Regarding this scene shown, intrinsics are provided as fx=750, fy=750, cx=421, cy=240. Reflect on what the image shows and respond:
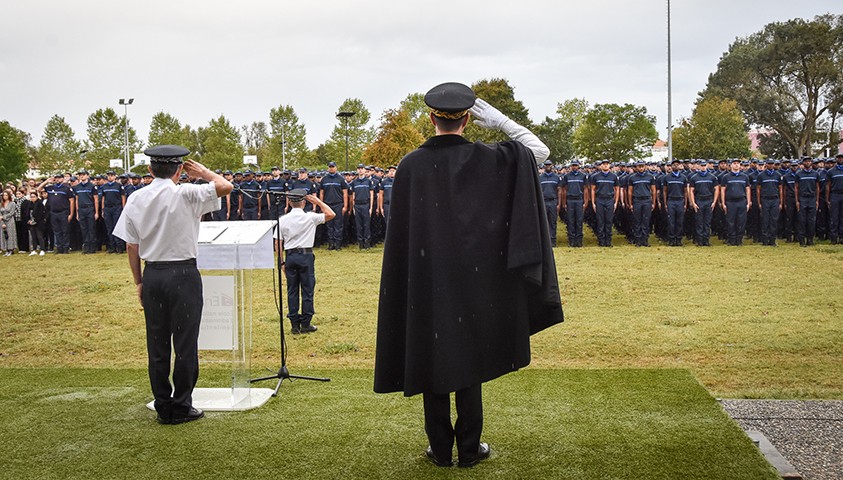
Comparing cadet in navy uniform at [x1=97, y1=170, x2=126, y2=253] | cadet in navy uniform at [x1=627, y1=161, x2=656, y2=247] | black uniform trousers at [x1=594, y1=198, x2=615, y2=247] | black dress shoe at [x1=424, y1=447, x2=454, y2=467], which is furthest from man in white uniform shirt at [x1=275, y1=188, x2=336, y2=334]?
cadet in navy uniform at [x1=97, y1=170, x2=126, y2=253]

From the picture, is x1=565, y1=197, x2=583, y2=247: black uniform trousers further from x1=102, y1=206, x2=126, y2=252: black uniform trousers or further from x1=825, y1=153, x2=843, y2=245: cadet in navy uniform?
x1=102, y1=206, x2=126, y2=252: black uniform trousers

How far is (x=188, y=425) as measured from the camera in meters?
5.59

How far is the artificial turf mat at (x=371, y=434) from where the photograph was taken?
14.9 ft

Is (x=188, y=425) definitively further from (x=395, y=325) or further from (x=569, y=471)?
(x=569, y=471)

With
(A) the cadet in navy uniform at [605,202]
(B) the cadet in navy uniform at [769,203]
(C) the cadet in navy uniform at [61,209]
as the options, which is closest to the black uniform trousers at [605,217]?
(A) the cadet in navy uniform at [605,202]

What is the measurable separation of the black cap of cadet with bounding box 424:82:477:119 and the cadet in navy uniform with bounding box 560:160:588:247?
15570 millimetres

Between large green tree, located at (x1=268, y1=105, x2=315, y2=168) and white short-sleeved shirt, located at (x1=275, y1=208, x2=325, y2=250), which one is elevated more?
large green tree, located at (x1=268, y1=105, x2=315, y2=168)

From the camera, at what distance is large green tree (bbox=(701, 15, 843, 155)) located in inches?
2132

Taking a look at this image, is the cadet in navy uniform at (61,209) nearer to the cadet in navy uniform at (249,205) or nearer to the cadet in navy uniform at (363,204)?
the cadet in navy uniform at (249,205)

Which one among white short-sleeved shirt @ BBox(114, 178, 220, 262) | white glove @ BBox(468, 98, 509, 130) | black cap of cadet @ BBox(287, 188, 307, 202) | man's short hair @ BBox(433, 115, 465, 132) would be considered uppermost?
white glove @ BBox(468, 98, 509, 130)

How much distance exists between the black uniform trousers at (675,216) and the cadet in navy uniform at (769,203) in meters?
1.91

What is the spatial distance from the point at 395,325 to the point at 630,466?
5.43 ft

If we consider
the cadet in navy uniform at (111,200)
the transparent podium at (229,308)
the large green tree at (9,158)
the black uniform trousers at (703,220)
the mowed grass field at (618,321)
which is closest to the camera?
the transparent podium at (229,308)

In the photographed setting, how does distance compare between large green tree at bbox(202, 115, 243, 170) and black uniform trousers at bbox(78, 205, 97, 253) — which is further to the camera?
large green tree at bbox(202, 115, 243, 170)
